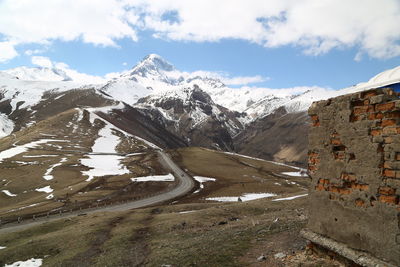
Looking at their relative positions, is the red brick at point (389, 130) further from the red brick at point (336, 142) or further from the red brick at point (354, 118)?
the red brick at point (336, 142)

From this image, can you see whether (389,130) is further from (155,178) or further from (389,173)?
(155,178)

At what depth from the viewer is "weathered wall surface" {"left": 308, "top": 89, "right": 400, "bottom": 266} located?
336 inches

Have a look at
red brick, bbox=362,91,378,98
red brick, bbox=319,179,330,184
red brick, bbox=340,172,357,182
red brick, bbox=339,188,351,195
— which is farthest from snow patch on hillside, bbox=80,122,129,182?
red brick, bbox=362,91,378,98

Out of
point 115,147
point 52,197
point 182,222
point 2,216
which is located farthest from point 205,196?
point 115,147

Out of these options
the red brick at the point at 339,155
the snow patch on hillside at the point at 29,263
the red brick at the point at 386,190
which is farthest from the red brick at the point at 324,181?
the snow patch on hillside at the point at 29,263

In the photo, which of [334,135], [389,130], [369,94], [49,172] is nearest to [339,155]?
[334,135]

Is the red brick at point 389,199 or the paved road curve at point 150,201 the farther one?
the paved road curve at point 150,201

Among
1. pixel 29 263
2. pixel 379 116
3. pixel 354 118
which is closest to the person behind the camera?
pixel 379 116

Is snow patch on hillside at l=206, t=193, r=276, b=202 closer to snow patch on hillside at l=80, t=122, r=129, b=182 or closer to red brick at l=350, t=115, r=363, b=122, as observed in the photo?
snow patch on hillside at l=80, t=122, r=129, b=182

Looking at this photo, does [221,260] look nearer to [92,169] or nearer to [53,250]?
[53,250]

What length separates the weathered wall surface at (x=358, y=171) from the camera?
8539 millimetres

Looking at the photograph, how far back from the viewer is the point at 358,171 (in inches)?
376

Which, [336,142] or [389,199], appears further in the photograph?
[336,142]

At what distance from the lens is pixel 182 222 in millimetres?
27703
